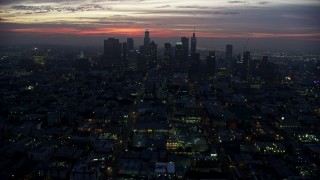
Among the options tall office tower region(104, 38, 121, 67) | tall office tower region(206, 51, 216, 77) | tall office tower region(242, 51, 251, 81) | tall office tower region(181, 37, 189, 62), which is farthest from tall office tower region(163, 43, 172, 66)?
tall office tower region(242, 51, 251, 81)

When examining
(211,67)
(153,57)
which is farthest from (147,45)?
(211,67)

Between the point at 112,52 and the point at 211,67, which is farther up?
the point at 112,52

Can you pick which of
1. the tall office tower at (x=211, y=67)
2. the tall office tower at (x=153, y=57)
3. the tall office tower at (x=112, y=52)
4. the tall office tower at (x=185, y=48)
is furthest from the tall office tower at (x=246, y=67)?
the tall office tower at (x=112, y=52)

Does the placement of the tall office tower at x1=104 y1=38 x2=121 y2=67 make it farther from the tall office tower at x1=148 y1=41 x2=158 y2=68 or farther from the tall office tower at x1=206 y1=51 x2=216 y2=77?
the tall office tower at x1=206 y1=51 x2=216 y2=77

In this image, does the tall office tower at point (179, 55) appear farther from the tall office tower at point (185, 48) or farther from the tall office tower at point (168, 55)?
the tall office tower at point (168, 55)

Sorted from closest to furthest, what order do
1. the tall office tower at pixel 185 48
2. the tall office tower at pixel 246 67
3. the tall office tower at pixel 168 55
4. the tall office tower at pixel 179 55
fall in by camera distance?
1. the tall office tower at pixel 246 67
2. the tall office tower at pixel 168 55
3. the tall office tower at pixel 179 55
4. the tall office tower at pixel 185 48

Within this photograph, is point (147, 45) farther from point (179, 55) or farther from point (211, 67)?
point (211, 67)

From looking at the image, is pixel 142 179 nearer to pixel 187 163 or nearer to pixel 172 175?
pixel 172 175

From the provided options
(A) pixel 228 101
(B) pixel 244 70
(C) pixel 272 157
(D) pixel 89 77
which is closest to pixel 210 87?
(A) pixel 228 101
